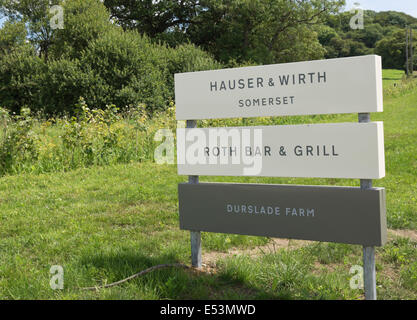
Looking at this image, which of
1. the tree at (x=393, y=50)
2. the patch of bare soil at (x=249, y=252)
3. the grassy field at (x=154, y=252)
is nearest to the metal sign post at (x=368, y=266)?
the grassy field at (x=154, y=252)

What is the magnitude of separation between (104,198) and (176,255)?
2470mm

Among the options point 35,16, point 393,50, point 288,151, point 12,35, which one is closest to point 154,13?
point 35,16

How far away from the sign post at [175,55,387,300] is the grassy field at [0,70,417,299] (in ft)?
1.15

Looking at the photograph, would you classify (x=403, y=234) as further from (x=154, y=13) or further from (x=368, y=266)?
(x=154, y=13)

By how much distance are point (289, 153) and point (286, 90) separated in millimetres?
448

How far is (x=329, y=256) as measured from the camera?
3674 mm

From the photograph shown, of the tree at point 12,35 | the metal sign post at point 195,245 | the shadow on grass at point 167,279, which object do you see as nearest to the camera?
the shadow on grass at point 167,279

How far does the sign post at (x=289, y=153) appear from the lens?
8.99ft

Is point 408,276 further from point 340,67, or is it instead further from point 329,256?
point 340,67

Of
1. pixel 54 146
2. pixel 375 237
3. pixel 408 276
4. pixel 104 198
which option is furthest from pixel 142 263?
pixel 54 146

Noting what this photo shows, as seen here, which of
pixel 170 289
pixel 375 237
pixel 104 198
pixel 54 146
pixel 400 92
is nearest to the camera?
pixel 375 237

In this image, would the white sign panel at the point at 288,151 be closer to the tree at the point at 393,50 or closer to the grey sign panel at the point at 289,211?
the grey sign panel at the point at 289,211

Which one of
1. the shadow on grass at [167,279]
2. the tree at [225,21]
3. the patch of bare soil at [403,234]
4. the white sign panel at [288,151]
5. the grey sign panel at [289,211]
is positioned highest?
the tree at [225,21]

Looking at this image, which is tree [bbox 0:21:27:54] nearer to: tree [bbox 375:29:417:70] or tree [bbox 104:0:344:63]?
tree [bbox 104:0:344:63]
